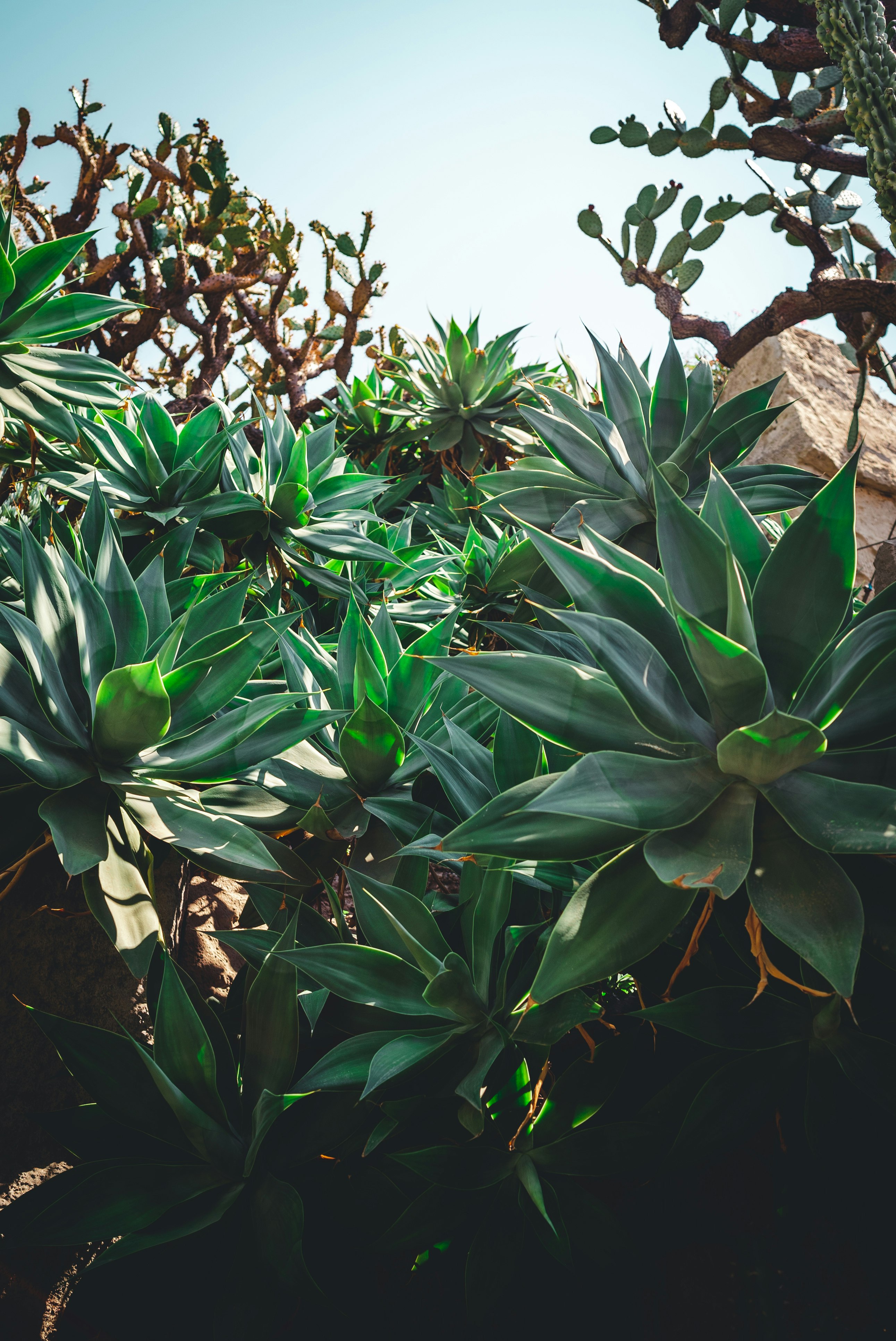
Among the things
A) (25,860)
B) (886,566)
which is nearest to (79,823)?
(25,860)

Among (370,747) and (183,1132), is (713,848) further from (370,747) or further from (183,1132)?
(183,1132)

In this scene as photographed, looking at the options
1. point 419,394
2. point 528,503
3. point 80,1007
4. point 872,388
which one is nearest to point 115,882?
point 80,1007

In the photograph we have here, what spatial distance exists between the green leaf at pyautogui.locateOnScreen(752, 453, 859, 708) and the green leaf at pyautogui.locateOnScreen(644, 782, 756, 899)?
17cm

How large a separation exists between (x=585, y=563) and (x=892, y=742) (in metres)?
0.41

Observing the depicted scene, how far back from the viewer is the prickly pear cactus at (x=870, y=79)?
1.72m

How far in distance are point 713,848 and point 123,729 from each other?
78 cm

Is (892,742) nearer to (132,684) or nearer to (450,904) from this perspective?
(450,904)

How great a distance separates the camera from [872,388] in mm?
3852

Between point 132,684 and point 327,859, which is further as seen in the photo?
point 327,859

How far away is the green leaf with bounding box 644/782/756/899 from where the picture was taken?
64 centimetres

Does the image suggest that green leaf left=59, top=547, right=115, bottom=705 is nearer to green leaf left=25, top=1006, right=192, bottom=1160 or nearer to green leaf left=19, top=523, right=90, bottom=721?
green leaf left=19, top=523, right=90, bottom=721

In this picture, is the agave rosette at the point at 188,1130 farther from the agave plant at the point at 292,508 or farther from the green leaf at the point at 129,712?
the agave plant at the point at 292,508

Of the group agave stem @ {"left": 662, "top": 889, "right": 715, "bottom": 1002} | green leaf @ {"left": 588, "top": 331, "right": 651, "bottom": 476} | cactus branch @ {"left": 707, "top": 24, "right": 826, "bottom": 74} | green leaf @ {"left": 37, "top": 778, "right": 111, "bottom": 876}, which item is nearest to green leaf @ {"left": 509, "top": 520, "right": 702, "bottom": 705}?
agave stem @ {"left": 662, "top": 889, "right": 715, "bottom": 1002}

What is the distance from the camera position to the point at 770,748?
0.69 meters
